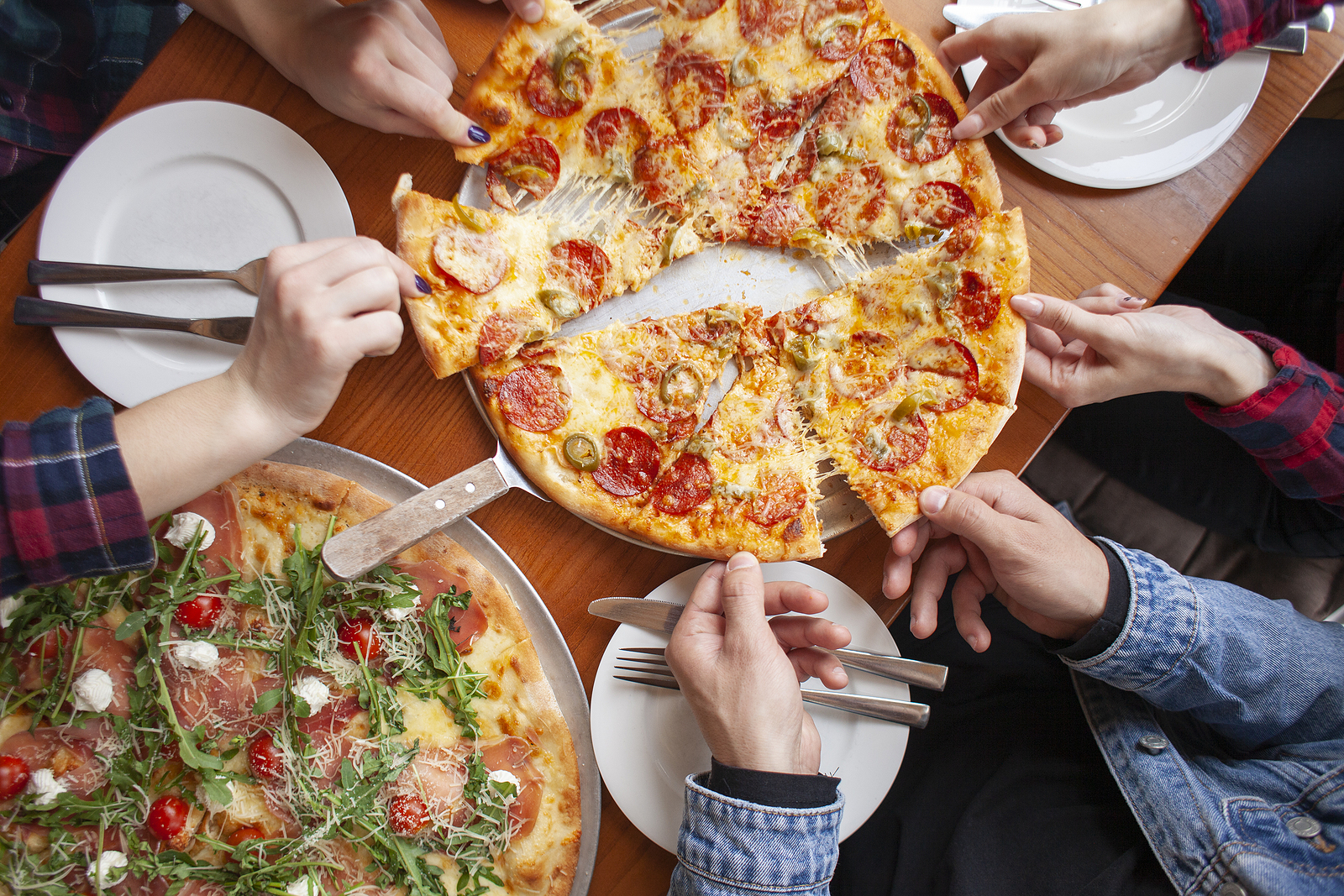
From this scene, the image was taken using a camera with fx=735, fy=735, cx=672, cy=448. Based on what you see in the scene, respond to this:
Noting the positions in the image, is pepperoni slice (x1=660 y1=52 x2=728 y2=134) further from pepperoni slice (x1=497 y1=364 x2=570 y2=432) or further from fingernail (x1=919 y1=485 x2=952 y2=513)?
fingernail (x1=919 y1=485 x2=952 y2=513)

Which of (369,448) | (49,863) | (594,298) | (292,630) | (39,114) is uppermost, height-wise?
(39,114)

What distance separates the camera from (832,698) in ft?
7.73

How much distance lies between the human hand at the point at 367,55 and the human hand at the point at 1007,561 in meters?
1.89

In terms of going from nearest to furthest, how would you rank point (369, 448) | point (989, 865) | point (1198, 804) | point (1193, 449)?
point (1198, 804) < point (989, 865) < point (369, 448) < point (1193, 449)

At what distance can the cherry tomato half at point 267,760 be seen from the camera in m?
2.25

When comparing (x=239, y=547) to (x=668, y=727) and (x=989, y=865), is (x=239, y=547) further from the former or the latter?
(x=989, y=865)

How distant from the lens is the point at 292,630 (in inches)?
90.2

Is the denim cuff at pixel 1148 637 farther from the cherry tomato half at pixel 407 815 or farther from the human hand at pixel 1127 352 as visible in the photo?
the cherry tomato half at pixel 407 815

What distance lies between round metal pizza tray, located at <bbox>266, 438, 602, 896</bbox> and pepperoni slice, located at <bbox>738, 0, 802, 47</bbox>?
189 centimetres

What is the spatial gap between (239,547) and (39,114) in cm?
180

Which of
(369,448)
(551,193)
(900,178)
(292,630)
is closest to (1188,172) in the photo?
(900,178)

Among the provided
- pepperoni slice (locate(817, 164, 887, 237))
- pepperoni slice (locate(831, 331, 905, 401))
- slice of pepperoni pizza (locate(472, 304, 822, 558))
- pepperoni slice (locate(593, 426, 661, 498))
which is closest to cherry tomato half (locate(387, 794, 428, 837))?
slice of pepperoni pizza (locate(472, 304, 822, 558))

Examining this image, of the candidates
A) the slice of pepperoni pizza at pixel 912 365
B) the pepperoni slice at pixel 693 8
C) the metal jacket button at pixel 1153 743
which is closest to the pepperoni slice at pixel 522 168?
the pepperoni slice at pixel 693 8

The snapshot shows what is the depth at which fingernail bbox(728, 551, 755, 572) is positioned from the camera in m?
2.17
